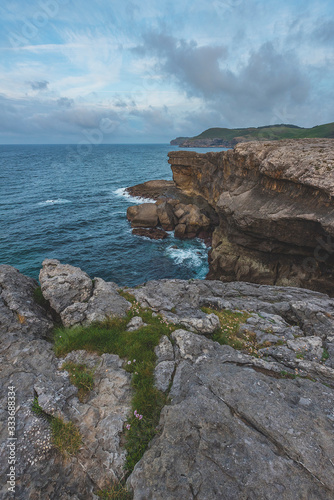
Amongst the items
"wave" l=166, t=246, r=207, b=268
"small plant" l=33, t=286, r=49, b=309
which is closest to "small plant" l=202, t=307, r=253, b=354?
"small plant" l=33, t=286, r=49, b=309

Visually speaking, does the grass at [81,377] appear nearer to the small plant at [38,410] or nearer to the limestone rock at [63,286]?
the small plant at [38,410]

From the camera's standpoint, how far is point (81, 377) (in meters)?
7.62

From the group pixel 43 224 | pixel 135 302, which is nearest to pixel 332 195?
pixel 135 302

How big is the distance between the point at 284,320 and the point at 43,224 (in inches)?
1892

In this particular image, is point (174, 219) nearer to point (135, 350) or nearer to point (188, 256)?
point (188, 256)

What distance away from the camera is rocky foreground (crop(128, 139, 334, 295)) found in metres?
19.0

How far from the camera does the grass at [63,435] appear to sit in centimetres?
581

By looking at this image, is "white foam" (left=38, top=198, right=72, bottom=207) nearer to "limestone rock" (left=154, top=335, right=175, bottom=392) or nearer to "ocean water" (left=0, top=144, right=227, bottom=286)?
"ocean water" (left=0, top=144, right=227, bottom=286)

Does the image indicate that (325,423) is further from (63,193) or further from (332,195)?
(63,193)

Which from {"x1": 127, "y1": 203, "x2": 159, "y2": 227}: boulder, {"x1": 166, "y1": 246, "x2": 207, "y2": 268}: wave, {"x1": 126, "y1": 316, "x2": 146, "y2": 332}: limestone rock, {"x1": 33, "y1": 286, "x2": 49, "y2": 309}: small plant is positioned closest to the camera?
{"x1": 126, "y1": 316, "x2": 146, "y2": 332}: limestone rock

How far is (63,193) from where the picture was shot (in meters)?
70.4

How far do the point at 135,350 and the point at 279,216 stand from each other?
18.7 metres

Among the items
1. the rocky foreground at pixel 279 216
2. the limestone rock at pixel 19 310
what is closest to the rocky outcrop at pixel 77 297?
the limestone rock at pixel 19 310

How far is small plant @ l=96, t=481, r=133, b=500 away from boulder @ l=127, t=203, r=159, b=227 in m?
43.2
